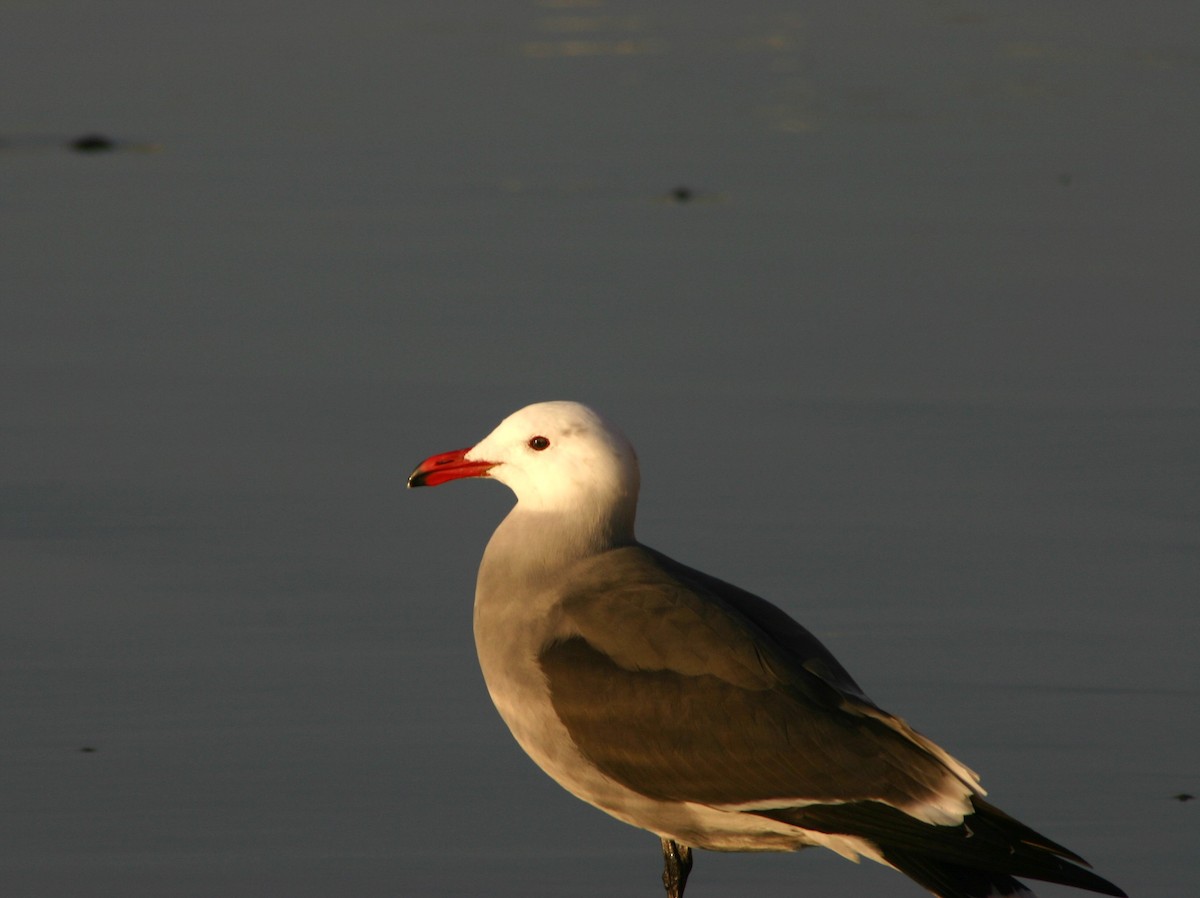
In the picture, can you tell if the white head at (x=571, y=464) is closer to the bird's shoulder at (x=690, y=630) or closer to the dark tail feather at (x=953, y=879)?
the bird's shoulder at (x=690, y=630)

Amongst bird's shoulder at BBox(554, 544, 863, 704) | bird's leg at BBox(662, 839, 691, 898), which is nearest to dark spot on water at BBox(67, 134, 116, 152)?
bird's shoulder at BBox(554, 544, 863, 704)

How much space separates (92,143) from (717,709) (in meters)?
7.65

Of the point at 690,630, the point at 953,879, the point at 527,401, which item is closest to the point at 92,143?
the point at 527,401

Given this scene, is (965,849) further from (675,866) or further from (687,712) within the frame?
(675,866)

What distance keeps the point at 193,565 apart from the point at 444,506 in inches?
41.8

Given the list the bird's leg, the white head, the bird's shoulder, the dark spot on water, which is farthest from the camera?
the dark spot on water

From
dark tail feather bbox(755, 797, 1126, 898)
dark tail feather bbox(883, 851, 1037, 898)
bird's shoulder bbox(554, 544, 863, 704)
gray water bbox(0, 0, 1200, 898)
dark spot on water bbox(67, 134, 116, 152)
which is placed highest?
bird's shoulder bbox(554, 544, 863, 704)

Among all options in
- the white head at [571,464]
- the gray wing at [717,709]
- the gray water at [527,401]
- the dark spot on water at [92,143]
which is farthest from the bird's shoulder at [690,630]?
the dark spot on water at [92,143]

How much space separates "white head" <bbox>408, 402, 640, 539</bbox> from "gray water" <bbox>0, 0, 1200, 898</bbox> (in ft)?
2.66

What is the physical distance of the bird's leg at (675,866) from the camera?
5.82 metres

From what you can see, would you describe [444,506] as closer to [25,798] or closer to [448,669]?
[448,669]

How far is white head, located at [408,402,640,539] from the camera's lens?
6.12 m

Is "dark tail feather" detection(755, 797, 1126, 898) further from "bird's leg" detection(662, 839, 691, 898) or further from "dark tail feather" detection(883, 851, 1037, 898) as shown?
"bird's leg" detection(662, 839, 691, 898)

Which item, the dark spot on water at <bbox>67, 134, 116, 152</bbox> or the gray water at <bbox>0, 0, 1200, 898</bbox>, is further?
the dark spot on water at <bbox>67, 134, 116, 152</bbox>
